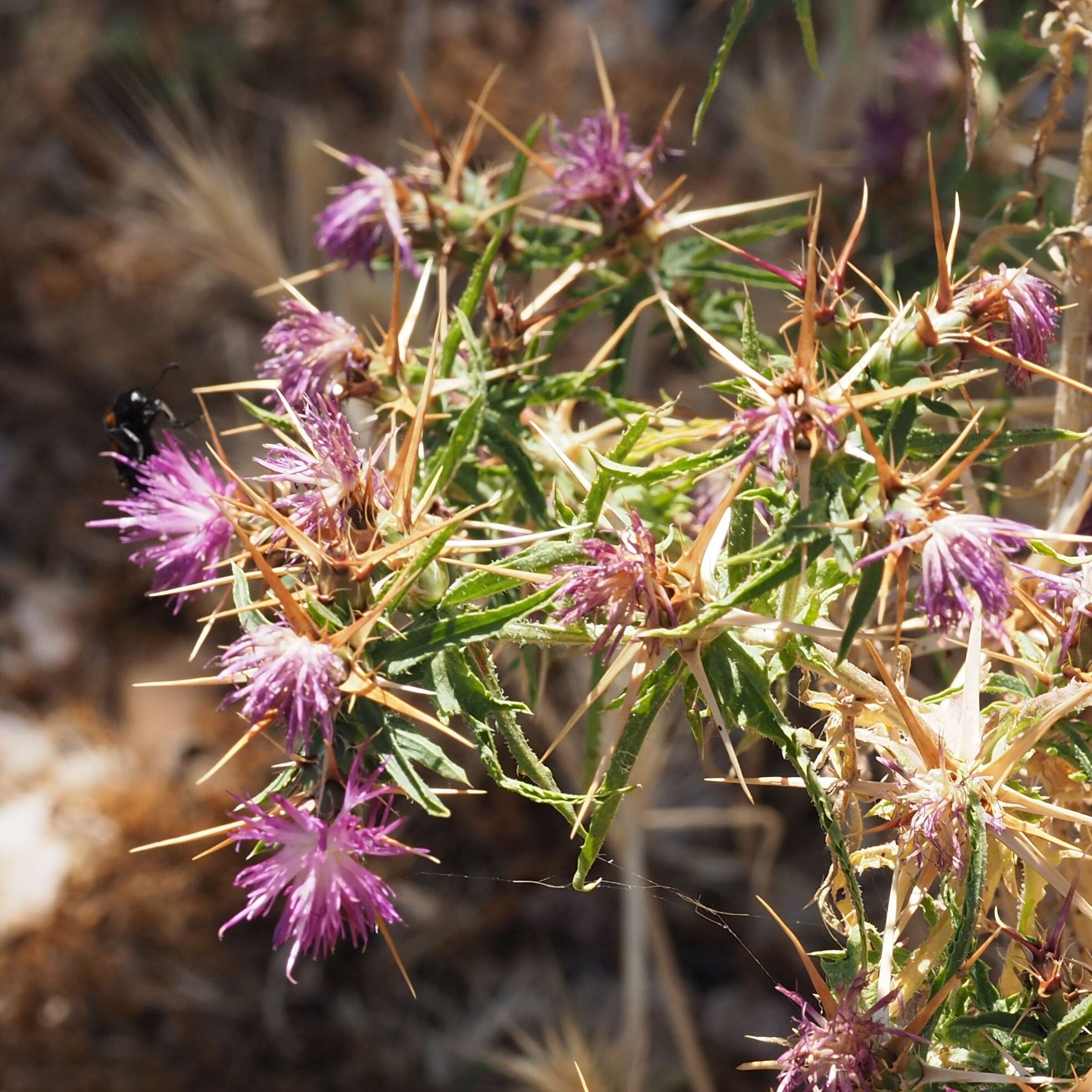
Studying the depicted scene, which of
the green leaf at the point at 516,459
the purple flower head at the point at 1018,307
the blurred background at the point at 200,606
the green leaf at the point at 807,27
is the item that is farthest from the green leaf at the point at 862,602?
the blurred background at the point at 200,606

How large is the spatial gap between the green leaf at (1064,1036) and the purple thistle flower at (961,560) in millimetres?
263

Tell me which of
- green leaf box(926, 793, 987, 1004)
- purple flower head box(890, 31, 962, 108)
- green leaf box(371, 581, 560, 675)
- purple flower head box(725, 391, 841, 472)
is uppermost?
purple flower head box(725, 391, 841, 472)

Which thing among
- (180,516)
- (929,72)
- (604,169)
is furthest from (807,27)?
(929,72)

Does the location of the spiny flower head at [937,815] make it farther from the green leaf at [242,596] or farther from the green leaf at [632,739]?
the green leaf at [242,596]

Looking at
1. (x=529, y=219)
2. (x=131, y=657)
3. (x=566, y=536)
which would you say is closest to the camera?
(x=566, y=536)

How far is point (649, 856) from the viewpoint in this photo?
7.56 feet

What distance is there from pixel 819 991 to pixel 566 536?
332 millimetres

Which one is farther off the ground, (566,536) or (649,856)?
(566,536)

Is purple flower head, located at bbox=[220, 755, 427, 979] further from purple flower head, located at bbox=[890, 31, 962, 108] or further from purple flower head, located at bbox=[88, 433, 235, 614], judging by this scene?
purple flower head, located at bbox=[890, 31, 962, 108]

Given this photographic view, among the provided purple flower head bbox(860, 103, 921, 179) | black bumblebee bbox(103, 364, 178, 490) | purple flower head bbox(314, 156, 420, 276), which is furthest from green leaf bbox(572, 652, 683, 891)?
purple flower head bbox(860, 103, 921, 179)

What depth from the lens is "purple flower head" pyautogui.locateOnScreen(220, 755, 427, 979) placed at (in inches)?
24.2

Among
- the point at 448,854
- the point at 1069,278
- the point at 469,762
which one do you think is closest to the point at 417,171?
the point at 1069,278

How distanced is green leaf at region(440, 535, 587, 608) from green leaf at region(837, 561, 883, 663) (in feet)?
0.55

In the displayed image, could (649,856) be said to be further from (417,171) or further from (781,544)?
(781,544)
